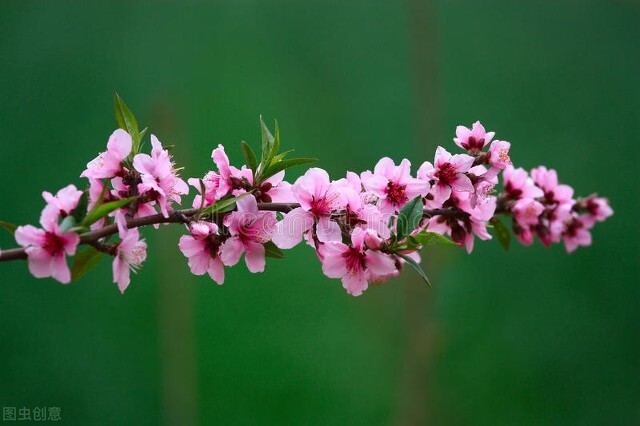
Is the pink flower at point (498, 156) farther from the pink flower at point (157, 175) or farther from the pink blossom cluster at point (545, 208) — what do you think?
the pink flower at point (157, 175)

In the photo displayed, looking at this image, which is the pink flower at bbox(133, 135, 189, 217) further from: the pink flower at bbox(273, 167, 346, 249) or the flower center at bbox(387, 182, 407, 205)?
the flower center at bbox(387, 182, 407, 205)

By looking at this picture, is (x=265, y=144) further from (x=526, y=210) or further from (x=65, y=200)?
(x=526, y=210)

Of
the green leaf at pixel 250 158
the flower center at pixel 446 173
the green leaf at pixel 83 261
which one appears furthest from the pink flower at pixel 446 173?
the green leaf at pixel 83 261

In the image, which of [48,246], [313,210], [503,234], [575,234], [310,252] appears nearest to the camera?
[48,246]

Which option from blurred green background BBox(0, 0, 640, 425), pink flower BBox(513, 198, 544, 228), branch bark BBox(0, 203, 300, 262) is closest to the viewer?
branch bark BBox(0, 203, 300, 262)

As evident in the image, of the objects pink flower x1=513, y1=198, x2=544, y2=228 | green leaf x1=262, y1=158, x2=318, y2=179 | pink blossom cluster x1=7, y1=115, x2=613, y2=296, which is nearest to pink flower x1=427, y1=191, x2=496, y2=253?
pink blossom cluster x1=7, y1=115, x2=613, y2=296

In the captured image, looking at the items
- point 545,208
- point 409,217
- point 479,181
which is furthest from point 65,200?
point 545,208
